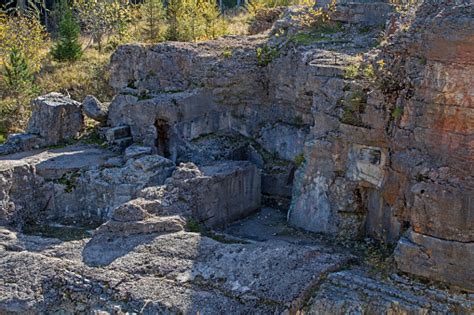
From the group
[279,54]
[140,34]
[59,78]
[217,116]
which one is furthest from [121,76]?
[140,34]

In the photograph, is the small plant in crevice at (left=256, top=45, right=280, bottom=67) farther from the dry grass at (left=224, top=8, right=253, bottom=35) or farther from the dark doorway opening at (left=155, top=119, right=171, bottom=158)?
the dry grass at (left=224, top=8, right=253, bottom=35)

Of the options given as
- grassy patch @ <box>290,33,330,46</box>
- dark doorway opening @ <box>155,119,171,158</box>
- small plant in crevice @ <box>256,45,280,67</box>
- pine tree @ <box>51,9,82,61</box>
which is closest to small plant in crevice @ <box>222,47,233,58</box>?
small plant in crevice @ <box>256,45,280,67</box>

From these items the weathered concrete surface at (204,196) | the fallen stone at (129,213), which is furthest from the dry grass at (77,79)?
the fallen stone at (129,213)

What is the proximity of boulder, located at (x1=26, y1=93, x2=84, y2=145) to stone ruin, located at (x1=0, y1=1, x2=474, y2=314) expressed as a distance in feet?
0.13

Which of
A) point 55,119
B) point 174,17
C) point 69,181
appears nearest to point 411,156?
point 69,181

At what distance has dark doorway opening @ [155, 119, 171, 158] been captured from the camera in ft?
58.4

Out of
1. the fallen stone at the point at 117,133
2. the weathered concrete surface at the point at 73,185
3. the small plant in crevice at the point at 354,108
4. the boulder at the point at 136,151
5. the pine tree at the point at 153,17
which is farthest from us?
the pine tree at the point at 153,17

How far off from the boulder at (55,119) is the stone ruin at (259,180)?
41 millimetres

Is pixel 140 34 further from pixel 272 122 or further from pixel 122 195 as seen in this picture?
pixel 122 195

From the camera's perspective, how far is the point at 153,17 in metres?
28.0

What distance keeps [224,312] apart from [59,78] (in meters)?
17.6

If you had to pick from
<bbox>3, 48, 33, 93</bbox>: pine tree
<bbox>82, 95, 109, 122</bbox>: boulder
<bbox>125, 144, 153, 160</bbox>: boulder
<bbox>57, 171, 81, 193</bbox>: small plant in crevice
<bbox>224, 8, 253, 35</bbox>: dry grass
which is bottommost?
<bbox>57, 171, 81, 193</bbox>: small plant in crevice

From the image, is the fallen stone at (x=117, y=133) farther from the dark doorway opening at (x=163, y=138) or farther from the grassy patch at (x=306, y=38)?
the grassy patch at (x=306, y=38)

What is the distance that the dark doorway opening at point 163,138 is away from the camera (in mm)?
17797
